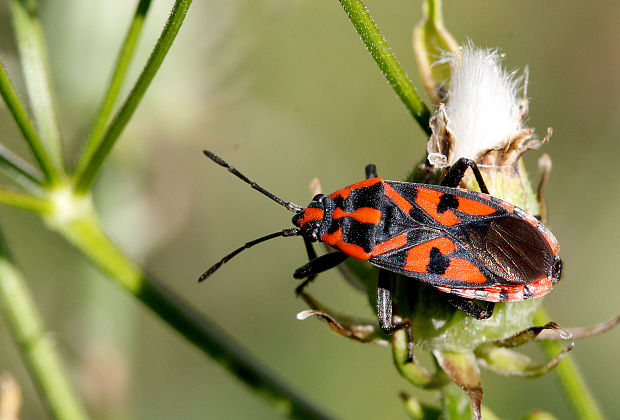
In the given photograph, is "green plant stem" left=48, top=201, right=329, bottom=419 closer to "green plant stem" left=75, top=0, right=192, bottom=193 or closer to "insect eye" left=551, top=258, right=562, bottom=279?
"green plant stem" left=75, top=0, right=192, bottom=193

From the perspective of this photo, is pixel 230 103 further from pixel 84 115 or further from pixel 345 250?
pixel 345 250

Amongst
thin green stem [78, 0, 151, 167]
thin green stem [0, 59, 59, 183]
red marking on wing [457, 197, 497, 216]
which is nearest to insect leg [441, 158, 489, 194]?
red marking on wing [457, 197, 497, 216]

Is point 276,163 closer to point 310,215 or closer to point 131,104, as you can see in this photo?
point 310,215

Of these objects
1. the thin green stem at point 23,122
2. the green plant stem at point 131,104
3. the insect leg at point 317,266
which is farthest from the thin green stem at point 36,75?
the insect leg at point 317,266

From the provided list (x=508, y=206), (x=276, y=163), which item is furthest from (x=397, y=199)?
(x=276, y=163)

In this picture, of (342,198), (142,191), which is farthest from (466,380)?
(142,191)

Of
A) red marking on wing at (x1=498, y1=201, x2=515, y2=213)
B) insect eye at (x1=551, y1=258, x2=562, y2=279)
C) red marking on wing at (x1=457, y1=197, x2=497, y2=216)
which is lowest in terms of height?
insect eye at (x1=551, y1=258, x2=562, y2=279)
